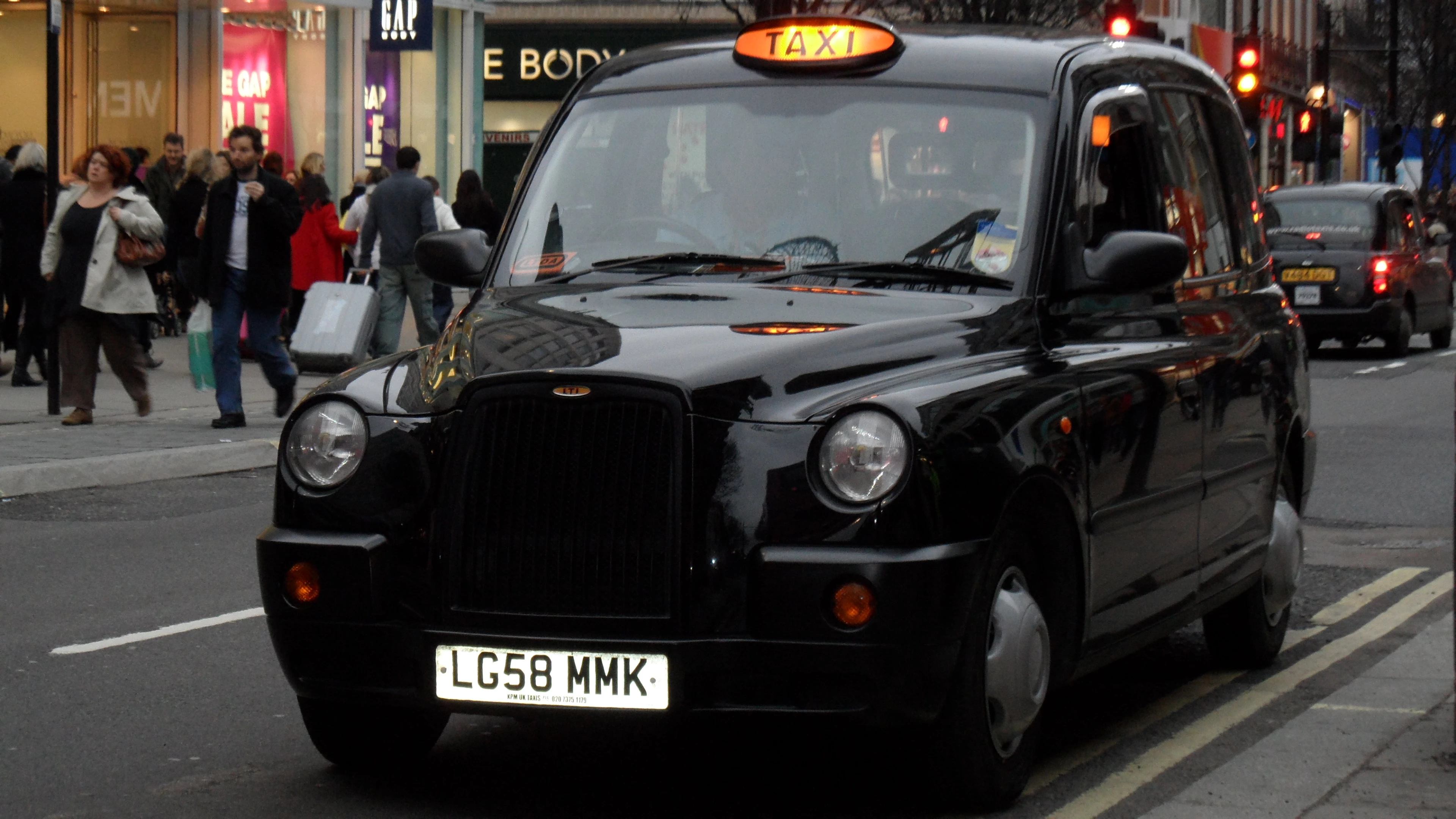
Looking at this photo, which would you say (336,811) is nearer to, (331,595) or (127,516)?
(331,595)

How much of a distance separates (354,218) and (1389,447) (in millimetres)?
9856

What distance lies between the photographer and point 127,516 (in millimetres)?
10727

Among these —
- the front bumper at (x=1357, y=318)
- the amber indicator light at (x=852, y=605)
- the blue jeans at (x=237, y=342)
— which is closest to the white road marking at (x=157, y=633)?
the amber indicator light at (x=852, y=605)

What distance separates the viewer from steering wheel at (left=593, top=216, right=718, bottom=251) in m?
5.70

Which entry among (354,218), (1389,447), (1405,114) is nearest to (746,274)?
(1389,447)

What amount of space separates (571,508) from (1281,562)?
10.8ft

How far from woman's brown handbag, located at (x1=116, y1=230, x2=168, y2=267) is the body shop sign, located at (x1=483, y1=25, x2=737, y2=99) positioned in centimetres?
2978

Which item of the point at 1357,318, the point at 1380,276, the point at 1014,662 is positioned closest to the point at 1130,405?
the point at 1014,662

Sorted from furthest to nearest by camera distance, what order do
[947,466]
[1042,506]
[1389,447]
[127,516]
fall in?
1. [1389,447]
2. [127,516]
3. [1042,506]
4. [947,466]

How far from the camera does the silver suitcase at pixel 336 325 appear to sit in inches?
624

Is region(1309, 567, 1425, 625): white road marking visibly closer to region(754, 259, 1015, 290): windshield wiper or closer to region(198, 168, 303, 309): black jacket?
region(754, 259, 1015, 290): windshield wiper

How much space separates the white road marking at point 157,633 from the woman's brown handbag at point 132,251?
6.49m

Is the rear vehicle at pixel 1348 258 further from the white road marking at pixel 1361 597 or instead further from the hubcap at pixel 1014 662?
the hubcap at pixel 1014 662

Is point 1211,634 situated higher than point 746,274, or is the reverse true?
point 746,274
